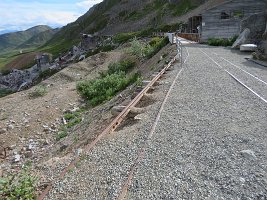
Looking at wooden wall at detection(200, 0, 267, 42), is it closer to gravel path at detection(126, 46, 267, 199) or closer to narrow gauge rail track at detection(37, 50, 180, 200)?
narrow gauge rail track at detection(37, 50, 180, 200)

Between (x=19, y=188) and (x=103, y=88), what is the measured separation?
16.9 m

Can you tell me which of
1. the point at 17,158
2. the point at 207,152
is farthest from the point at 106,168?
the point at 17,158

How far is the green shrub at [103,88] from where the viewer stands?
21266 millimetres

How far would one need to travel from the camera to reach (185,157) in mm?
6559

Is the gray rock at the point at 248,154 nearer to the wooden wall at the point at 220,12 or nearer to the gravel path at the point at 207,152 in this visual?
the gravel path at the point at 207,152

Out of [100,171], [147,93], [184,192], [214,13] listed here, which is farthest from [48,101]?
[214,13]

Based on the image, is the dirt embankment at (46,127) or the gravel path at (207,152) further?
the dirt embankment at (46,127)

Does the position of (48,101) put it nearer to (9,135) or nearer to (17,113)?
(17,113)

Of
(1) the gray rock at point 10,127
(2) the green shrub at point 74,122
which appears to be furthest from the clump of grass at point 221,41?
(1) the gray rock at point 10,127

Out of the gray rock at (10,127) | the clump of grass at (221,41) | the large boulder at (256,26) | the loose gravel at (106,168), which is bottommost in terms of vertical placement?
the gray rock at (10,127)

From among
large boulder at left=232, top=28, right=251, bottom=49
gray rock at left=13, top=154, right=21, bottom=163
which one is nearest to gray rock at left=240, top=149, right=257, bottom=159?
gray rock at left=13, top=154, right=21, bottom=163

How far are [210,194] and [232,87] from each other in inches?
327

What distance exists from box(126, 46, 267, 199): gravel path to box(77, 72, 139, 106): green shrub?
10210 mm

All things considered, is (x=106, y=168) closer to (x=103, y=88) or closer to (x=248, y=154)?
(x=248, y=154)
